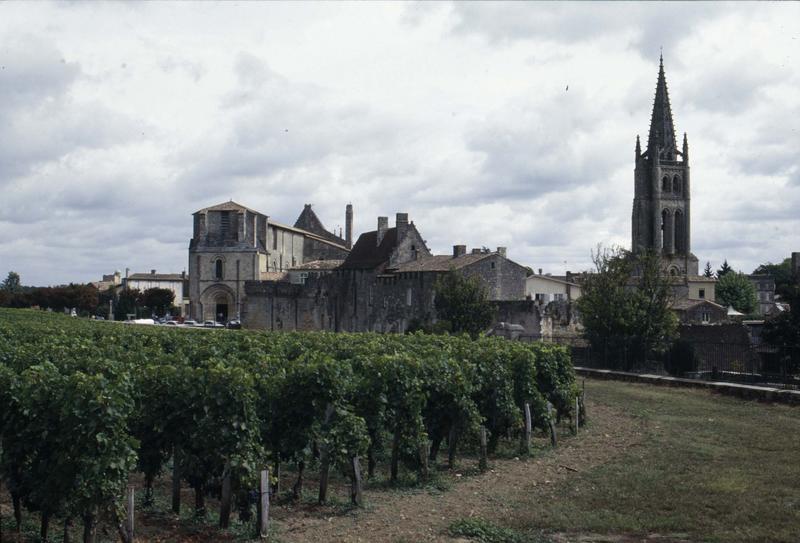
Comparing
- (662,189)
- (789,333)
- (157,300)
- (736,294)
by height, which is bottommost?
(789,333)

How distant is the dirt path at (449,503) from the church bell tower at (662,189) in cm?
9221

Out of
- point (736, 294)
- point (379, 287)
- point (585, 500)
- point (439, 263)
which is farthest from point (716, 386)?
point (736, 294)

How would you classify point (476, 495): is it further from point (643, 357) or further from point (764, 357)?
point (643, 357)

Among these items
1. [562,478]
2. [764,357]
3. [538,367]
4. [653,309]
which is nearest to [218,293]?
[653,309]

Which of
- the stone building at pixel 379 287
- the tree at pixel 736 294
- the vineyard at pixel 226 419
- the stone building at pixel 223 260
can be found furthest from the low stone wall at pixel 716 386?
the tree at pixel 736 294

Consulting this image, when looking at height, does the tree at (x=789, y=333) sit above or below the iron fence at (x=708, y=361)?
above

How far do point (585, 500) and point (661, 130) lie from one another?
100m

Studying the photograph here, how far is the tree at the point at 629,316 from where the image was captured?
119 feet

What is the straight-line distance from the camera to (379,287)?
5703cm

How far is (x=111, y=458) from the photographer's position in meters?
10.2

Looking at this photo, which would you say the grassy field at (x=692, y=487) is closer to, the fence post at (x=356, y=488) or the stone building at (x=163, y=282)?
the fence post at (x=356, y=488)

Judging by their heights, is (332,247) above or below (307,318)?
above

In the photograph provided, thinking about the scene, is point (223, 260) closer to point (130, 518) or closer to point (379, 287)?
point (379, 287)

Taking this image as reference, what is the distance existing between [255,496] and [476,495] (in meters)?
3.67
